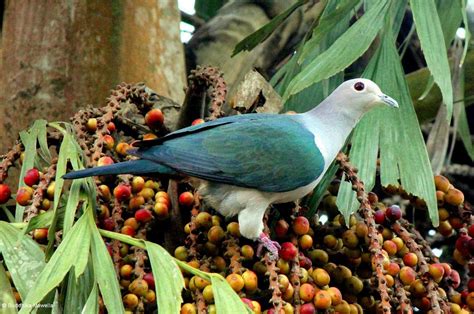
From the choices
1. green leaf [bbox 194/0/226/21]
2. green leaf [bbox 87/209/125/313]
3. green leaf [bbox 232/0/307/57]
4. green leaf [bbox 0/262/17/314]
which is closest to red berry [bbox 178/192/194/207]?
green leaf [bbox 87/209/125/313]

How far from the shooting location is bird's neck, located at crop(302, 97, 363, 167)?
2.39m

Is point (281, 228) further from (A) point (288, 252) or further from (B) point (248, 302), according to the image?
(B) point (248, 302)

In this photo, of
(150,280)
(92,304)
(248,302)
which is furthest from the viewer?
(150,280)

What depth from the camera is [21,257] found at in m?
1.78

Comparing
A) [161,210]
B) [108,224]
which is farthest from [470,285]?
[108,224]

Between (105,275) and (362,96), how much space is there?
0.98 metres

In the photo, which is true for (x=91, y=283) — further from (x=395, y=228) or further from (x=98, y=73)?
(x=98, y=73)

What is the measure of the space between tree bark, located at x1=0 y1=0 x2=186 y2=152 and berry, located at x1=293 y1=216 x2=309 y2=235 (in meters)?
1.03

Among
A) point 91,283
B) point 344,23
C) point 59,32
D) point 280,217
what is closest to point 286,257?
point 280,217

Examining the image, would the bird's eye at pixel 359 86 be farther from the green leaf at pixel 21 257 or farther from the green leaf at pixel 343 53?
the green leaf at pixel 21 257

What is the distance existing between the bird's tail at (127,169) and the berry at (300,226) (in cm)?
34

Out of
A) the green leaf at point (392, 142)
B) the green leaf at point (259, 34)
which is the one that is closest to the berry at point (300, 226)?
the green leaf at point (392, 142)

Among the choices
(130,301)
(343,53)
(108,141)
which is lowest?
(130,301)

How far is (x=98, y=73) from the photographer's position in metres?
2.88
